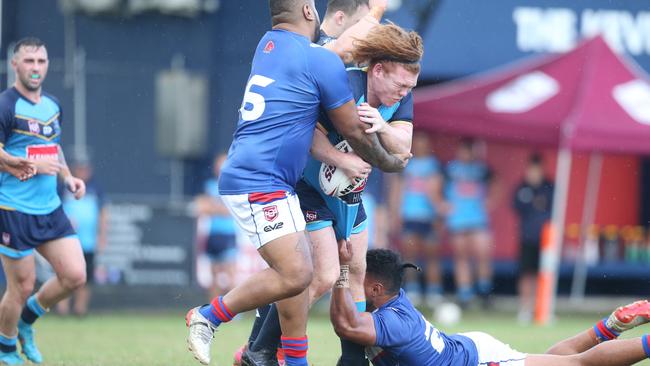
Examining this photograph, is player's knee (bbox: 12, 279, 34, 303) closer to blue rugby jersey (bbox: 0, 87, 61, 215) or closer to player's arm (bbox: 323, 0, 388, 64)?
blue rugby jersey (bbox: 0, 87, 61, 215)

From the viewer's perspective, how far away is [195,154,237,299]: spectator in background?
15.0 metres

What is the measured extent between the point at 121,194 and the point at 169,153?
3.28 ft

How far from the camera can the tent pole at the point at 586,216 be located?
1745 centimetres

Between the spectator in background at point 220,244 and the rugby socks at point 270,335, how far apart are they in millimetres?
7736

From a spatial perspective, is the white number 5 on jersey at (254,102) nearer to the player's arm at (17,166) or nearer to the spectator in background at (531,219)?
the player's arm at (17,166)

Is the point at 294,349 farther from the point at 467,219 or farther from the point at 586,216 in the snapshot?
the point at 586,216

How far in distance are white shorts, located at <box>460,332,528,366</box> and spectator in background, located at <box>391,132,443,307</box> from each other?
8.64 metres

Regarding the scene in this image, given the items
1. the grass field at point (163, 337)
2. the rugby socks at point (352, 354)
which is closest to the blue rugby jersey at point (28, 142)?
the grass field at point (163, 337)

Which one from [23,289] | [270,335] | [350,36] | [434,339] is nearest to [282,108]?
[350,36]

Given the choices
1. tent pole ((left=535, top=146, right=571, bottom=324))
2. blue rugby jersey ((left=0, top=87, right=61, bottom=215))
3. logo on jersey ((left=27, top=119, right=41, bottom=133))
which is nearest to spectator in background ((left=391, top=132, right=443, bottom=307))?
tent pole ((left=535, top=146, right=571, bottom=324))

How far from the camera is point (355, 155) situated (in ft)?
22.4

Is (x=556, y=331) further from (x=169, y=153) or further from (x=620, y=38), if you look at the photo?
(x=169, y=153)

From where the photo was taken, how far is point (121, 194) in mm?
17688

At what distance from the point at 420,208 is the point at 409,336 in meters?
9.38
